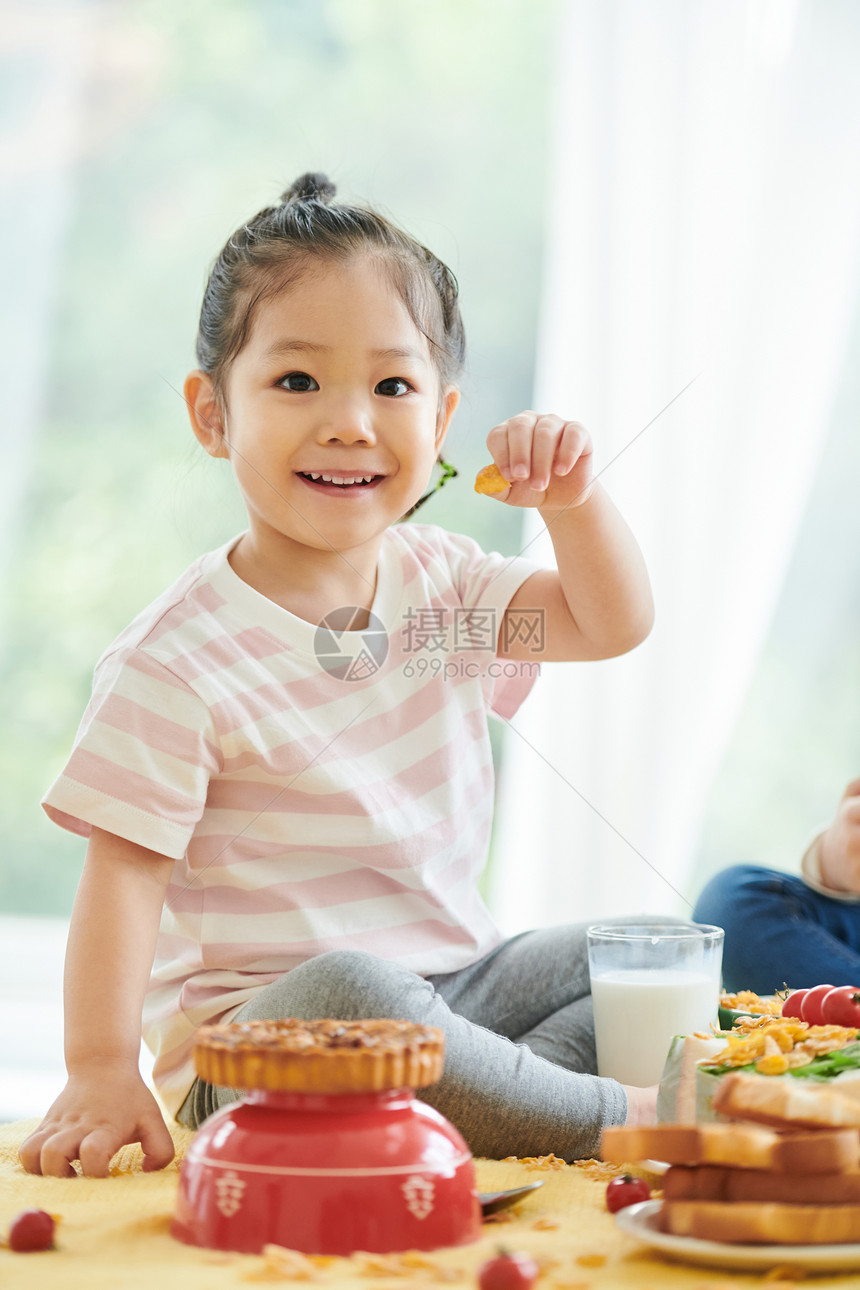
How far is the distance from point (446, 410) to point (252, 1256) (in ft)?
2.40

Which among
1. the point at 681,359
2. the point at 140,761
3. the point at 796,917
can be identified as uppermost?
the point at 681,359

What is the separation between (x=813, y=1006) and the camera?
737 mm

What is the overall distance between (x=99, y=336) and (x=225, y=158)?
37cm

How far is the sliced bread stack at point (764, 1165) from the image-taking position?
50 cm

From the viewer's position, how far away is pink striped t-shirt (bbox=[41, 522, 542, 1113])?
0.87 metres

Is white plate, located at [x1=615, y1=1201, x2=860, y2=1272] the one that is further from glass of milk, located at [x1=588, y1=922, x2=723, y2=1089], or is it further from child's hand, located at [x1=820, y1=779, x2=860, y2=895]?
child's hand, located at [x1=820, y1=779, x2=860, y2=895]

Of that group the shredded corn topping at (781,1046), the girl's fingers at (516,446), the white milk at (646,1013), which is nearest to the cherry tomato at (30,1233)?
the shredded corn topping at (781,1046)

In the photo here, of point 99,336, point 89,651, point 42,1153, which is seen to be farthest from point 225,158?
point 42,1153

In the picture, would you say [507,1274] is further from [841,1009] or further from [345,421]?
[345,421]

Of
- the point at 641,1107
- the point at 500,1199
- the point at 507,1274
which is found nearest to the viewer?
the point at 507,1274

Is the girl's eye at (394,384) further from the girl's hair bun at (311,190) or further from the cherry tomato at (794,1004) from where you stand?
the cherry tomato at (794,1004)

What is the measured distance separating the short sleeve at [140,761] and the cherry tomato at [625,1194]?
1.19 ft

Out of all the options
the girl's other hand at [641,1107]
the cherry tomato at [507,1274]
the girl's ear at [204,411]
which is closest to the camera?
the cherry tomato at [507,1274]

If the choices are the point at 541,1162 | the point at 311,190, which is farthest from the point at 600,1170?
the point at 311,190
